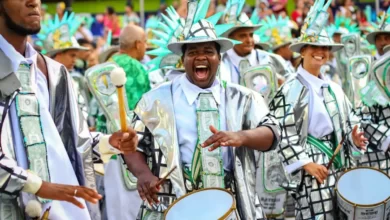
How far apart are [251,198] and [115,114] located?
3368 mm

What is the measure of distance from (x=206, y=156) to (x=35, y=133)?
117cm

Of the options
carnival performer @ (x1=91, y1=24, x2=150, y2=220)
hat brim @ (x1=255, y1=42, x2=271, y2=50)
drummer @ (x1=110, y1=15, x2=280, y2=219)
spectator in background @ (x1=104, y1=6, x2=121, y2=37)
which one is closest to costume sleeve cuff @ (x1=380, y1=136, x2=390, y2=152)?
carnival performer @ (x1=91, y1=24, x2=150, y2=220)

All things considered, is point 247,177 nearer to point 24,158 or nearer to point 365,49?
point 24,158

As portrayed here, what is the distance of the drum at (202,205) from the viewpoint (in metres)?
5.00

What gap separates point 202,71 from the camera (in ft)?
18.5

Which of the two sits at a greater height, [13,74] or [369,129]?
[13,74]

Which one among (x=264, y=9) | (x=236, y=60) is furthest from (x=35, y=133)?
(x=264, y=9)

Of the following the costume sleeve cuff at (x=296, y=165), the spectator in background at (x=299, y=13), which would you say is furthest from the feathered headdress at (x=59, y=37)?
the spectator in background at (x=299, y=13)

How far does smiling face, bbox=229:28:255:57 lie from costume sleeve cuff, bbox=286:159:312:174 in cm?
278

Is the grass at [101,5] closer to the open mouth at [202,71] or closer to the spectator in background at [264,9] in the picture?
the spectator in background at [264,9]

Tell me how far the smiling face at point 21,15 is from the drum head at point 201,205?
1.24 metres

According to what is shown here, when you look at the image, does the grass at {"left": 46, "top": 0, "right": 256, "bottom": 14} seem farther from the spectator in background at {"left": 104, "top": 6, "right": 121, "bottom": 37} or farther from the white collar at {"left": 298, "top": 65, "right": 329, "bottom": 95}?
the white collar at {"left": 298, "top": 65, "right": 329, "bottom": 95}

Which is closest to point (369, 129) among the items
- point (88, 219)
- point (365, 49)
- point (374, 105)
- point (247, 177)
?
point (374, 105)

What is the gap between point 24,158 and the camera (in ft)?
15.3
